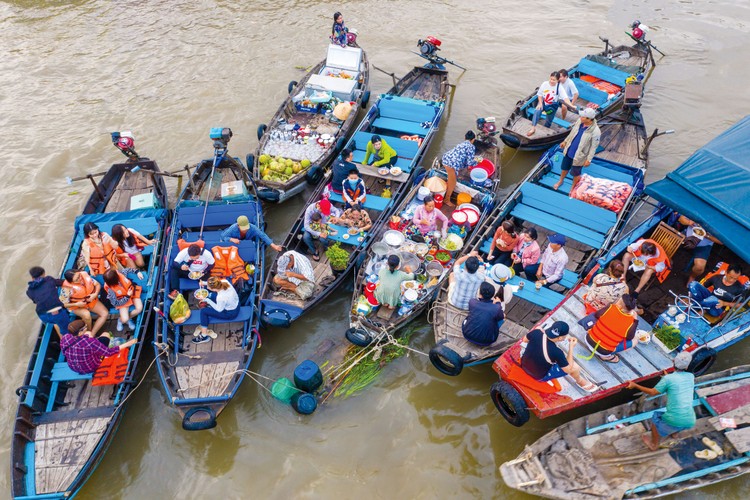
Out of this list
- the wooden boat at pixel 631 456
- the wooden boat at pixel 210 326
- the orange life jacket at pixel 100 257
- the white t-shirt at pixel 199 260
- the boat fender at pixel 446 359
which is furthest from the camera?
the orange life jacket at pixel 100 257

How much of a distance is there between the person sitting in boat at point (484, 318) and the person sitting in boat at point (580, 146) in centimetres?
487

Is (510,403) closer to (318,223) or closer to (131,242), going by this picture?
(318,223)

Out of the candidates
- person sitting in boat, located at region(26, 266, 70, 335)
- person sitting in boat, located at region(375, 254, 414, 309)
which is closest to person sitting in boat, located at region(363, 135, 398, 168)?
person sitting in boat, located at region(375, 254, 414, 309)

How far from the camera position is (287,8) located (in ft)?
70.4

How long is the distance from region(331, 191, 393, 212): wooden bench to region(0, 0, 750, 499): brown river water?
1.80 meters

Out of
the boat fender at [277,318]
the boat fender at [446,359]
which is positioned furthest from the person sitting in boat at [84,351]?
the boat fender at [446,359]

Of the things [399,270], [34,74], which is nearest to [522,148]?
[399,270]

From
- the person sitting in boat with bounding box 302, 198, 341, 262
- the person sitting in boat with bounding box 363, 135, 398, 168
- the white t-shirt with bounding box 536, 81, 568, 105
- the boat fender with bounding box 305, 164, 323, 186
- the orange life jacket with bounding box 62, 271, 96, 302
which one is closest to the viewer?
the orange life jacket with bounding box 62, 271, 96, 302

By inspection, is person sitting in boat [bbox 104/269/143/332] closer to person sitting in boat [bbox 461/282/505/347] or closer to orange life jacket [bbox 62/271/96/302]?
orange life jacket [bbox 62/271/96/302]

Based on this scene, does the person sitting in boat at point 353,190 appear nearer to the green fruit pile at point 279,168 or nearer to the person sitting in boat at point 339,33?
the green fruit pile at point 279,168

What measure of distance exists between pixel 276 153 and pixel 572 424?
9983 millimetres

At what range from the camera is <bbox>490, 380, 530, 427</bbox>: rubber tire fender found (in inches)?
285

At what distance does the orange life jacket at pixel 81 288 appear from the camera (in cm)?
846

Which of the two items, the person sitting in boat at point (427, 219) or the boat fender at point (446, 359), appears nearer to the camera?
the boat fender at point (446, 359)
